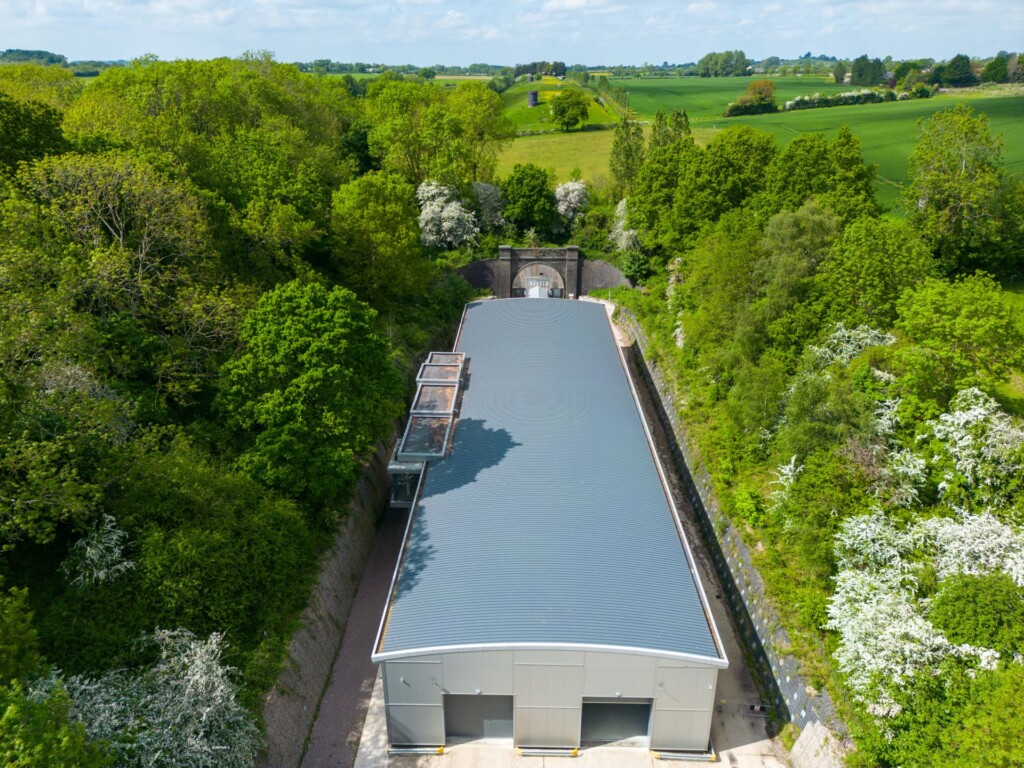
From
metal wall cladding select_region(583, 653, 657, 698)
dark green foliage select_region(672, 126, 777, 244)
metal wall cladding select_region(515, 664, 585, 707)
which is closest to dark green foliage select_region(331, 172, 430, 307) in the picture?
dark green foliage select_region(672, 126, 777, 244)

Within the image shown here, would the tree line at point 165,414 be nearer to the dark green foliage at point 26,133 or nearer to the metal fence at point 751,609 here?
the dark green foliage at point 26,133

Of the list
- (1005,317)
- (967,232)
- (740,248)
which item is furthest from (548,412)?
(967,232)

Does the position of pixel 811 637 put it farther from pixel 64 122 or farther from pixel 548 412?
pixel 64 122

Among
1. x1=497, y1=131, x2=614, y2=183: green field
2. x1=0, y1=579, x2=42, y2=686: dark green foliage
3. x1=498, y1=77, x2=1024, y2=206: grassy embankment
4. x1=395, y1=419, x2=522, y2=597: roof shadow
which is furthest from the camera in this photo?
x1=497, y1=131, x2=614, y2=183: green field

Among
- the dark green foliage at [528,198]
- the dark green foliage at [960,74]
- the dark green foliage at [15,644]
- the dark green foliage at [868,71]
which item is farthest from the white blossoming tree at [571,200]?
the dark green foliage at [868,71]

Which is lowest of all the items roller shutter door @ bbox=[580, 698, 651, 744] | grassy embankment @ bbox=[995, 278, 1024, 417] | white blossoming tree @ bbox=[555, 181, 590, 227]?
roller shutter door @ bbox=[580, 698, 651, 744]

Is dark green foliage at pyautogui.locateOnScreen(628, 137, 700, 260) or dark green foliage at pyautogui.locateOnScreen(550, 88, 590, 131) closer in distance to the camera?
dark green foliage at pyautogui.locateOnScreen(628, 137, 700, 260)

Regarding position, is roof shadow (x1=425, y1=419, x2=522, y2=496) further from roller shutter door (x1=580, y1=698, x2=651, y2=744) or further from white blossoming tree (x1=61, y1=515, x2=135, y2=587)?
white blossoming tree (x1=61, y1=515, x2=135, y2=587)
